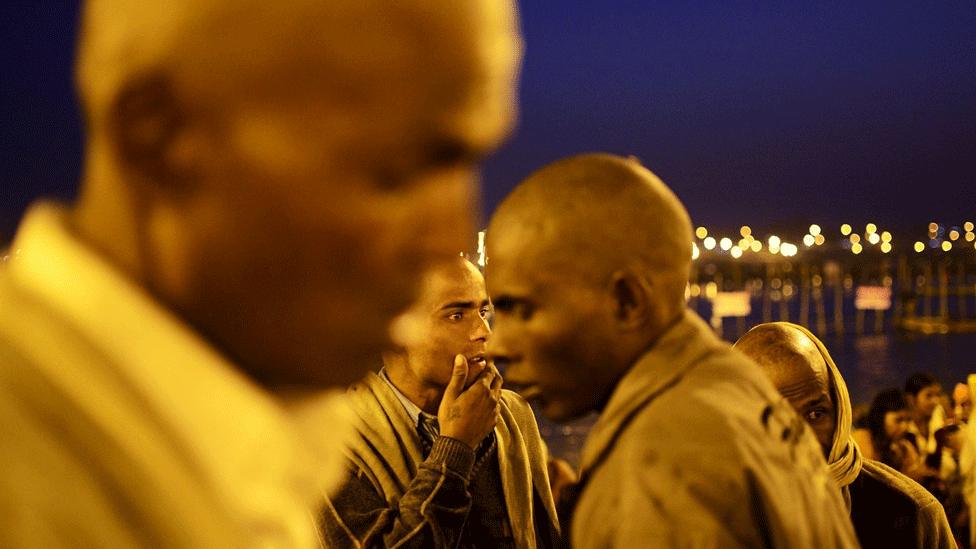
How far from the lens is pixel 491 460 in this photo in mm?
3934

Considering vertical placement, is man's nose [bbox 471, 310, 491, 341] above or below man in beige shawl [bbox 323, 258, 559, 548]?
above

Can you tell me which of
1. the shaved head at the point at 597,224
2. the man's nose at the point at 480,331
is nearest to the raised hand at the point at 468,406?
the man's nose at the point at 480,331

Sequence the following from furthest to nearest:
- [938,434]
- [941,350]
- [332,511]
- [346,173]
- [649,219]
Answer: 1. [941,350]
2. [938,434]
3. [332,511]
4. [649,219]
5. [346,173]

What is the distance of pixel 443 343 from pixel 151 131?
3.17m

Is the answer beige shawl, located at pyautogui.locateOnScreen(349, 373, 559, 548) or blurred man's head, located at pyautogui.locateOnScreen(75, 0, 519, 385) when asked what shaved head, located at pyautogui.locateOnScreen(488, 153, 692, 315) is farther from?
beige shawl, located at pyautogui.locateOnScreen(349, 373, 559, 548)

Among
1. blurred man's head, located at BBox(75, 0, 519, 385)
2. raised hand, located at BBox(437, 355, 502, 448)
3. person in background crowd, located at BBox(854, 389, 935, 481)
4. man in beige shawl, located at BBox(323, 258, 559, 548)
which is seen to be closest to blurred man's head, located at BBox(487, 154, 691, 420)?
blurred man's head, located at BBox(75, 0, 519, 385)

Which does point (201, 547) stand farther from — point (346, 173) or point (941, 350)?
point (941, 350)

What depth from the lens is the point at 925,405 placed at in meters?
9.32

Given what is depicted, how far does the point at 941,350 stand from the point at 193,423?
49448 mm

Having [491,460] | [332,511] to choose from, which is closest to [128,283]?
[332,511]

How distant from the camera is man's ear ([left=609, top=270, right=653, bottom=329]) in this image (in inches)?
70.7

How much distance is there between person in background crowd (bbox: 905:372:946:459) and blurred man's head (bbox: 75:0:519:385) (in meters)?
8.69

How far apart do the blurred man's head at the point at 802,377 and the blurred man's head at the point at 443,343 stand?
1.06 m

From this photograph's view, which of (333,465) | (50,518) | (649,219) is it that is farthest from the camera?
(649,219)
